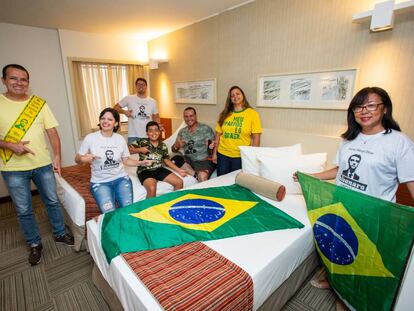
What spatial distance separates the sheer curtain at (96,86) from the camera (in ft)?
12.8

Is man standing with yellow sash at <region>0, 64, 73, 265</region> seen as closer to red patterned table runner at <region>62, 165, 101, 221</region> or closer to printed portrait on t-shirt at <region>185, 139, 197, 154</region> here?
red patterned table runner at <region>62, 165, 101, 221</region>

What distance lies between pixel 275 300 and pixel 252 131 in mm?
1718

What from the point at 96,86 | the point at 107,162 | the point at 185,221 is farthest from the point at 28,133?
the point at 96,86

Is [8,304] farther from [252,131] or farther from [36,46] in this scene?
[36,46]

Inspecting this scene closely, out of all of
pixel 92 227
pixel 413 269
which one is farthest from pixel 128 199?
pixel 413 269

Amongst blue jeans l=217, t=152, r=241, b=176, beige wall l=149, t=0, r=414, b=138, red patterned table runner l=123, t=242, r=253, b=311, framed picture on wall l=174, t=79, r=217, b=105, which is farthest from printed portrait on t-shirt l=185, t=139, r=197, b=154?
red patterned table runner l=123, t=242, r=253, b=311

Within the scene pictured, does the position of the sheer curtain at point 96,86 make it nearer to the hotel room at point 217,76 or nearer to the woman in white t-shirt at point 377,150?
the hotel room at point 217,76

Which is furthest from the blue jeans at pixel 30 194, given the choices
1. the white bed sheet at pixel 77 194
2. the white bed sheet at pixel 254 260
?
the white bed sheet at pixel 254 260

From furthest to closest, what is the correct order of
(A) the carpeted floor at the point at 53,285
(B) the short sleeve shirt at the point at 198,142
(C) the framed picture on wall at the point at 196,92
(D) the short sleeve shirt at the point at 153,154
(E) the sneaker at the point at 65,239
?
1. (C) the framed picture on wall at the point at 196,92
2. (B) the short sleeve shirt at the point at 198,142
3. (D) the short sleeve shirt at the point at 153,154
4. (E) the sneaker at the point at 65,239
5. (A) the carpeted floor at the point at 53,285

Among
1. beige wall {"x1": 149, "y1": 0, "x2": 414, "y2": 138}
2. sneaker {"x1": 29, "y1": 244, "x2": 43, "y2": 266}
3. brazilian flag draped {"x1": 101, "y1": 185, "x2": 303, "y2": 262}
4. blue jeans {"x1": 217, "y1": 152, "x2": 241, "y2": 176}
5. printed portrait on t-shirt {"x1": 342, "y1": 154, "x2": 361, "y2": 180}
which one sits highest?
beige wall {"x1": 149, "y1": 0, "x2": 414, "y2": 138}

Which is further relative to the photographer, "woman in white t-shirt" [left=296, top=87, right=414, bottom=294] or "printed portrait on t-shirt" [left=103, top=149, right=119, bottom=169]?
"printed portrait on t-shirt" [left=103, top=149, right=119, bottom=169]

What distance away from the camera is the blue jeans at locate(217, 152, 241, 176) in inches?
108

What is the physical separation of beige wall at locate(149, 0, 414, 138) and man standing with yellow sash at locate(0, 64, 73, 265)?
2208mm

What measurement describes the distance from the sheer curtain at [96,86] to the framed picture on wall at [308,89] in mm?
2823
